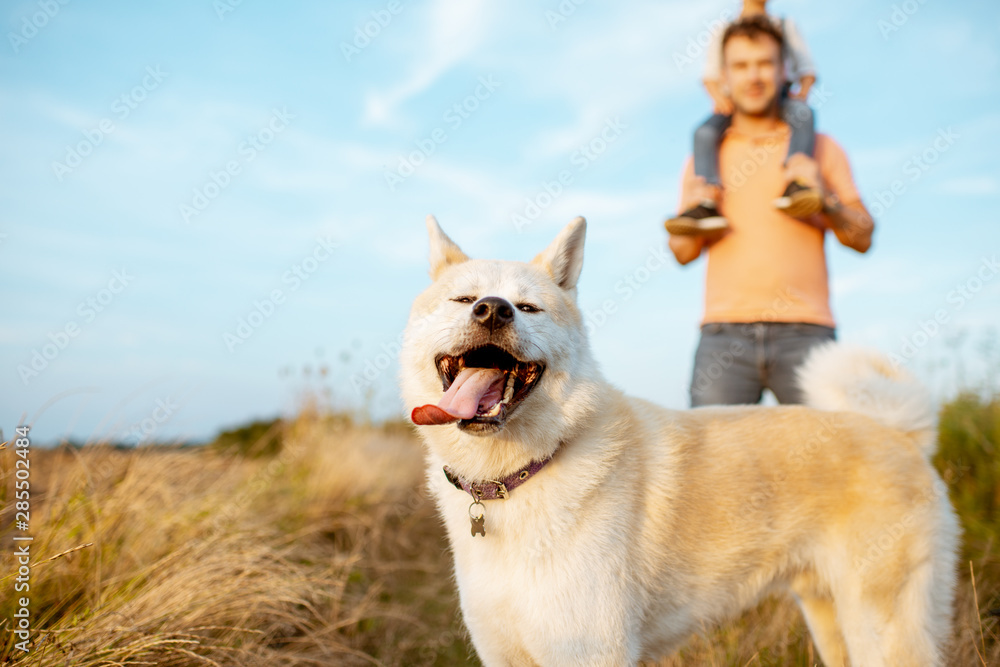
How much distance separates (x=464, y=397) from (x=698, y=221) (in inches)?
91.5

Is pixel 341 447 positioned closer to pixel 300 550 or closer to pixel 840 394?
pixel 300 550

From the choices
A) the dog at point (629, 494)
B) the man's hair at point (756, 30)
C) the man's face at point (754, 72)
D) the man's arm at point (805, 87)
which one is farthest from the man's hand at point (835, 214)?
the dog at point (629, 494)

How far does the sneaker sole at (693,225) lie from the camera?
12.5 feet

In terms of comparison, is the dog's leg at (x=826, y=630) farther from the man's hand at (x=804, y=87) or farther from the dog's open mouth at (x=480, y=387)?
the man's hand at (x=804, y=87)

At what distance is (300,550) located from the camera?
173 inches

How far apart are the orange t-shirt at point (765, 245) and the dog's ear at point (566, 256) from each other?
141cm

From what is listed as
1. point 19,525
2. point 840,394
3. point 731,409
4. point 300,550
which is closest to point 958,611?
point 840,394

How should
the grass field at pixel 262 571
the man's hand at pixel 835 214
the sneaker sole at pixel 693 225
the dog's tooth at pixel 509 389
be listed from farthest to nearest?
the sneaker sole at pixel 693 225, the man's hand at pixel 835 214, the grass field at pixel 262 571, the dog's tooth at pixel 509 389

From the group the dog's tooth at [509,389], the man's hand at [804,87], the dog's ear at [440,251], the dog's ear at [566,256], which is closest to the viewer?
the dog's tooth at [509,389]

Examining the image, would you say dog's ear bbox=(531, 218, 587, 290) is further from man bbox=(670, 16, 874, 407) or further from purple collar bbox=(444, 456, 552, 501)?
man bbox=(670, 16, 874, 407)

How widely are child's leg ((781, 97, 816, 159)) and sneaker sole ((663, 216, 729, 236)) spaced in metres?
0.61

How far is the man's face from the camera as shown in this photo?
3.96 meters

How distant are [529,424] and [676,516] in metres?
Result: 0.77

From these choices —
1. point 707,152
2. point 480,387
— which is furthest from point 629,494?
point 707,152
